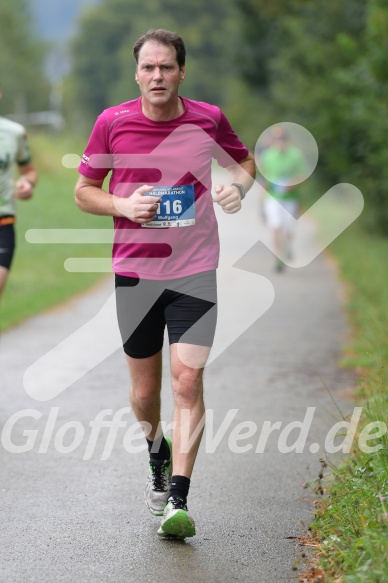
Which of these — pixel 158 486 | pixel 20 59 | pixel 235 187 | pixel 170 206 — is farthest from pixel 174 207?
pixel 20 59

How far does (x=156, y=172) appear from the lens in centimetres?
555

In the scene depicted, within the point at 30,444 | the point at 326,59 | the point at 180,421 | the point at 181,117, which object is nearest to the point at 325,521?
the point at 180,421

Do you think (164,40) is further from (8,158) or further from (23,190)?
(23,190)

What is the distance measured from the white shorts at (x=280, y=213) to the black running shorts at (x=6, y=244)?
9.62 m

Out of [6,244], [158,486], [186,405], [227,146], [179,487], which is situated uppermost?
[227,146]

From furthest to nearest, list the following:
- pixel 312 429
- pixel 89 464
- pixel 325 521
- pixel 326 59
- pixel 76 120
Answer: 1. pixel 76 120
2. pixel 326 59
3. pixel 312 429
4. pixel 89 464
5. pixel 325 521

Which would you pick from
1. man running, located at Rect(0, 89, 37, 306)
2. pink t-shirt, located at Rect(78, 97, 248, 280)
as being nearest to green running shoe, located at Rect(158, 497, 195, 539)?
pink t-shirt, located at Rect(78, 97, 248, 280)

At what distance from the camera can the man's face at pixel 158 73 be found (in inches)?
217

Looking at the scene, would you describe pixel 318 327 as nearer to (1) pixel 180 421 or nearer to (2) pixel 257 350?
(2) pixel 257 350

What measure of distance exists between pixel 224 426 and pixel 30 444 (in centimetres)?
133

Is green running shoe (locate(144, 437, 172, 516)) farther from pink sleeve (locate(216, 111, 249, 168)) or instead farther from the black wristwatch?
pink sleeve (locate(216, 111, 249, 168))

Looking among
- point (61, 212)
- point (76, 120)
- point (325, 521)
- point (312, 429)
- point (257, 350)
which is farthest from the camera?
point (76, 120)

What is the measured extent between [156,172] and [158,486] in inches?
57.5

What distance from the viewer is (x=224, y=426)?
802 centimetres
